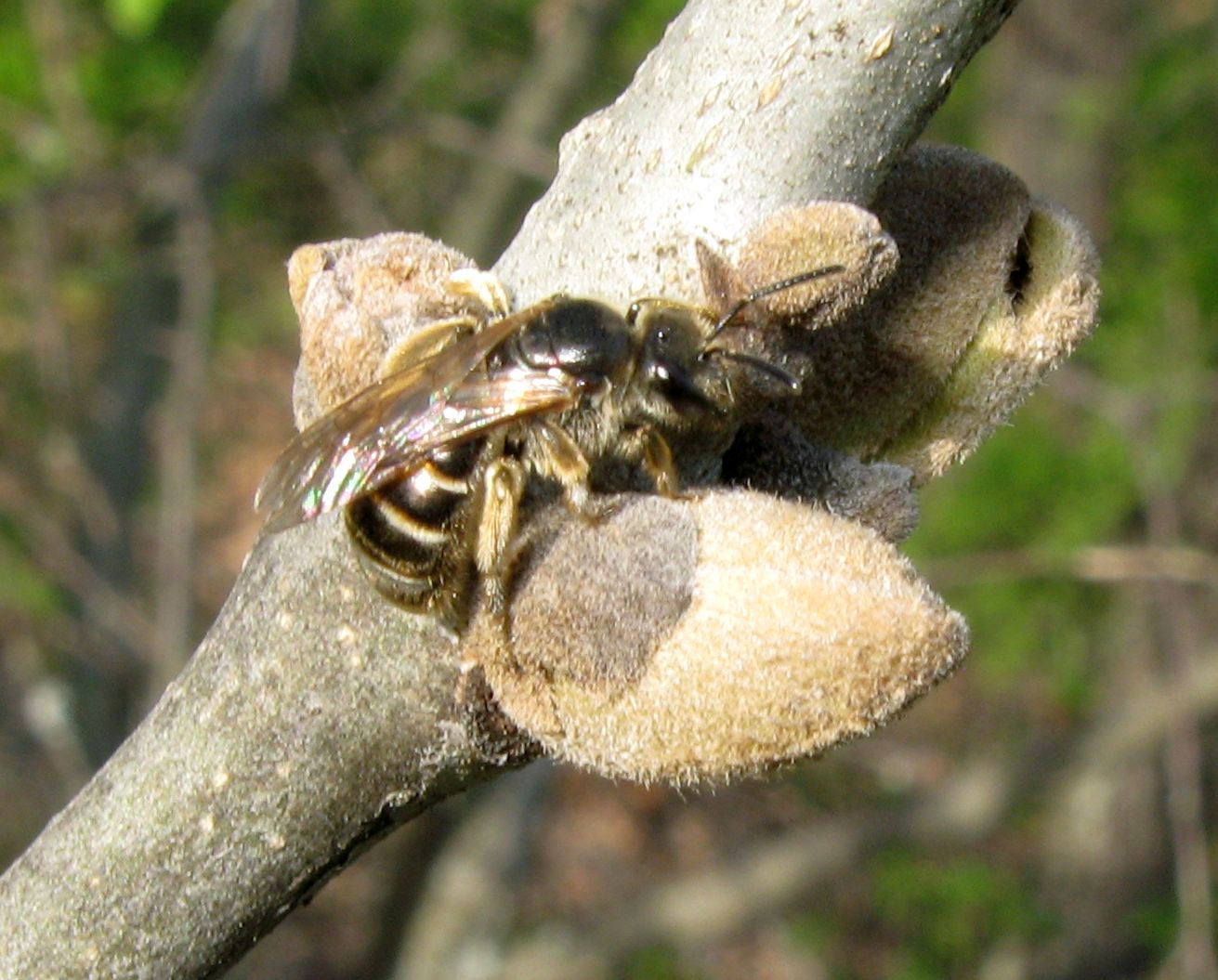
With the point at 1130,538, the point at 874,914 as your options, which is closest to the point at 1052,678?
the point at 1130,538

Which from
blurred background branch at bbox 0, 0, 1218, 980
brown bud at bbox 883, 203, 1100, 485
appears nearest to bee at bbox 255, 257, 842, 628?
brown bud at bbox 883, 203, 1100, 485

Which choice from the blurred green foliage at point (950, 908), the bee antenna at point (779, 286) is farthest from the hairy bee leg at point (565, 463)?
the blurred green foliage at point (950, 908)

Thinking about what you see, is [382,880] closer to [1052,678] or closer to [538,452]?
[1052,678]

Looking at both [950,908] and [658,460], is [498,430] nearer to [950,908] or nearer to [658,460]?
[658,460]

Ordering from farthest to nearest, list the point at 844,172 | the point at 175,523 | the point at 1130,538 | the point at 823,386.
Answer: the point at 1130,538
the point at 175,523
the point at 823,386
the point at 844,172

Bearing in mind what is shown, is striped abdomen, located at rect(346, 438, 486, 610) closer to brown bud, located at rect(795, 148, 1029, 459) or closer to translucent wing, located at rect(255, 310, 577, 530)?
translucent wing, located at rect(255, 310, 577, 530)

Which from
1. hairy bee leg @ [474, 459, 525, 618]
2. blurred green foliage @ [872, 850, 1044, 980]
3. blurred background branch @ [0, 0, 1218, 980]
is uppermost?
hairy bee leg @ [474, 459, 525, 618]

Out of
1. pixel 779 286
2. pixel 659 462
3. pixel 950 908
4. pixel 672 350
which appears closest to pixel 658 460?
pixel 659 462
